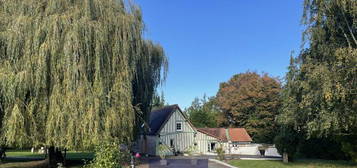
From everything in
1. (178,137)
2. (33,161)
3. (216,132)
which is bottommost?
(33,161)

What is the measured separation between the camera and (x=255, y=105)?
40.0 m

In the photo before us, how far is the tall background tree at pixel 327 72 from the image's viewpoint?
1253 centimetres

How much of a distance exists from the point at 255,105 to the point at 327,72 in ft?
90.4

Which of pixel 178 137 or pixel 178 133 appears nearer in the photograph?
pixel 178 137

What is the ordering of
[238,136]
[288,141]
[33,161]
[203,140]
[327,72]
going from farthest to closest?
[238,136]
[203,140]
[33,161]
[288,141]
[327,72]

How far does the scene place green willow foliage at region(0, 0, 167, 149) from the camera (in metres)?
11.9

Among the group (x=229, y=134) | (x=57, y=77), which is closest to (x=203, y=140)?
(x=229, y=134)

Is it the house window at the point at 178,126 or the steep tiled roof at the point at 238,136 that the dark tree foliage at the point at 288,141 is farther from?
the steep tiled roof at the point at 238,136

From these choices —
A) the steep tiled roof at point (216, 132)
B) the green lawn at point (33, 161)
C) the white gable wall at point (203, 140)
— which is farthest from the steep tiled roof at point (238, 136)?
the green lawn at point (33, 161)

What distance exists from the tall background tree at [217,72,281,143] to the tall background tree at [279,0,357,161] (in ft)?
74.3

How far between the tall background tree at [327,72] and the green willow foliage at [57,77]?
343 inches

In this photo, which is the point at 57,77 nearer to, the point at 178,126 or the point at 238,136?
the point at 178,126

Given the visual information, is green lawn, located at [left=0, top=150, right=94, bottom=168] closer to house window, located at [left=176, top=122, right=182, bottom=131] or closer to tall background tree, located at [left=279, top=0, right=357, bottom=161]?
house window, located at [left=176, top=122, right=182, bottom=131]

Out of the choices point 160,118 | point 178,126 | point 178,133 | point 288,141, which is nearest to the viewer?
point 288,141
